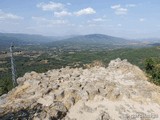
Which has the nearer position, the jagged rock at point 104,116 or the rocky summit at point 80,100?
the rocky summit at point 80,100

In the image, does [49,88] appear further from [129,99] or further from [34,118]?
[129,99]

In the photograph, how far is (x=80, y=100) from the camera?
34500 mm

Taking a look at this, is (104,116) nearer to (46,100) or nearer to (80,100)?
(80,100)

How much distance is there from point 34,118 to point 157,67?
157 ft

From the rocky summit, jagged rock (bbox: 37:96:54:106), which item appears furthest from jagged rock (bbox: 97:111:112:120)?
jagged rock (bbox: 37:96:54:106)

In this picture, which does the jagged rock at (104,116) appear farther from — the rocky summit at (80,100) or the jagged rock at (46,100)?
the jagged rock at (46,100)

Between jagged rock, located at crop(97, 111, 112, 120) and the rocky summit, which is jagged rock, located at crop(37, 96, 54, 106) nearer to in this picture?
the rocky summit

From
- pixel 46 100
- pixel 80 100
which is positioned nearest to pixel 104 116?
pixel 80 100

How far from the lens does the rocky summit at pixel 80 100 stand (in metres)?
30.1

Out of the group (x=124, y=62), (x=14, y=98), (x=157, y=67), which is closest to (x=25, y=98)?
(x=14, y=98)

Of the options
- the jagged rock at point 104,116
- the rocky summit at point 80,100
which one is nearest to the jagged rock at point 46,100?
the rocky summit at point 80,100

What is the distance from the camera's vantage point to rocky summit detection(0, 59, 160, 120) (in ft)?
98.8

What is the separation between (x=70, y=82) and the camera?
39.9 m

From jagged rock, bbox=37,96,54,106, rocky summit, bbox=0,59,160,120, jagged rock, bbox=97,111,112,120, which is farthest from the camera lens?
jagged rock, bbox=37,96,54,106
